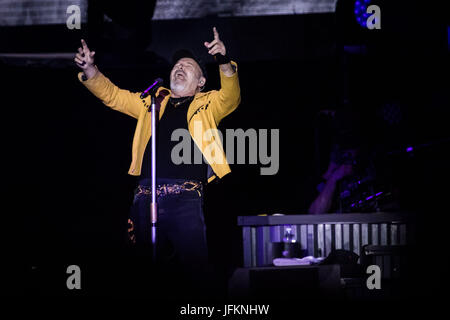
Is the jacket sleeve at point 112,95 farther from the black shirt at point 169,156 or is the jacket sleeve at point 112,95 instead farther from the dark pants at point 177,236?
the dark pants at point 177,236

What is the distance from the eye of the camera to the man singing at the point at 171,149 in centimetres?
306

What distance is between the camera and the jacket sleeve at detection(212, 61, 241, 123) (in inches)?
→ 129

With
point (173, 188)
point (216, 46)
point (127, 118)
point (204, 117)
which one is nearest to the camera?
point (216, 46)

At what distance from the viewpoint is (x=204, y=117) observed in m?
3.29

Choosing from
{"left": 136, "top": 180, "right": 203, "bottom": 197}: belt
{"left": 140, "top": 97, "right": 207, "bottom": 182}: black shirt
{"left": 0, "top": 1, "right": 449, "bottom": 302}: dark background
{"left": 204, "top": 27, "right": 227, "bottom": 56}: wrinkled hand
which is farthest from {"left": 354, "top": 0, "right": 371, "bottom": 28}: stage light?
{"left": 136, "top": 180, "right": 203, "bottom": 197}: belt

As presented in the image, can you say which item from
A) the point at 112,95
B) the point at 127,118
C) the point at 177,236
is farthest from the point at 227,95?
the point at 127,118

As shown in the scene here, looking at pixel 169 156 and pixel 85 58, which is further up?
pixel 85 58

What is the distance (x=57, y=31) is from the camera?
489 centimetres

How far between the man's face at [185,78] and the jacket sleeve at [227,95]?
0.21 meters

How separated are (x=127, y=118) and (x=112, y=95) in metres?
1.52

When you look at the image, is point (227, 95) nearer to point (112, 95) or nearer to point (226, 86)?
point (226, 86)

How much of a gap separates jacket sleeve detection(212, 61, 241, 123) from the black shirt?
206mm

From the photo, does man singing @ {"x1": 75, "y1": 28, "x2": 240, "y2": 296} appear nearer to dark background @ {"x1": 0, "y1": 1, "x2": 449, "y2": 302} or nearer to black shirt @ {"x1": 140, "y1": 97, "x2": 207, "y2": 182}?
black shirt @ {"x1": 140, "y1": 97, "x2": 207, "y2": 182}
